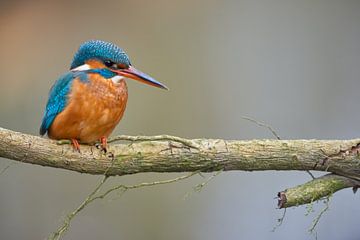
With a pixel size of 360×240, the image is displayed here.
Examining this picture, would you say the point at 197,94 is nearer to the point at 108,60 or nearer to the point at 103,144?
the point at 108,60

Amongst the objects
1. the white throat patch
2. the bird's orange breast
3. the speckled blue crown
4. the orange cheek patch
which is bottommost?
the bird's orange breast

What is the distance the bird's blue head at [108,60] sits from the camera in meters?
1.56

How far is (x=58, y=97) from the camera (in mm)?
1581

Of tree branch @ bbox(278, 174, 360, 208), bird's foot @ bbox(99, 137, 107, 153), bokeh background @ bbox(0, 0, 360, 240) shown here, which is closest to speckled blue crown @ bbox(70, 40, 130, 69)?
bird's foot @ bbox(99, 137, 107, 153)

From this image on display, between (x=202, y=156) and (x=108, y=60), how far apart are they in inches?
15.7

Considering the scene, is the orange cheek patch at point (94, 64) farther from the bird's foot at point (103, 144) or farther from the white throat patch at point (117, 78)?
the bird's foot at point (103, 144)

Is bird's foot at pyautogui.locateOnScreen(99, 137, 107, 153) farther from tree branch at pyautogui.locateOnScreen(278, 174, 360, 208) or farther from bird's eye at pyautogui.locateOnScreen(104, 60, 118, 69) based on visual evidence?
tree branch at pyautogui.locateOnScreen(278, 174, 360, 208)

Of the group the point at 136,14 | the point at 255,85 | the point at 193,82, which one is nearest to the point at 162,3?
the point at 136,14

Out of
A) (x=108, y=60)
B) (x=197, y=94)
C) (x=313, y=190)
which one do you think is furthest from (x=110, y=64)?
(x=197, y=94)

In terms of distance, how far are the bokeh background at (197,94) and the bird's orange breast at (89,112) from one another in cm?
92

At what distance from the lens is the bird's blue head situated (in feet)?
5.11

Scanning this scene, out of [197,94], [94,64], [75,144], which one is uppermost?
[197,94]

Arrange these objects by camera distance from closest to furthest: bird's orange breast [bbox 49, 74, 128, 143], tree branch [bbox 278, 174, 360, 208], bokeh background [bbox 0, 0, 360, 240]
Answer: tree branch [bbox 278, 174, 360, 208] < bird's orange breast [bbox 49, 74, 128, 143] < bokeh background [bbox 0, 0, 360, 240]

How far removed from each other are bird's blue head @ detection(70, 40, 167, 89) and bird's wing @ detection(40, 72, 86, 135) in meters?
0.05
